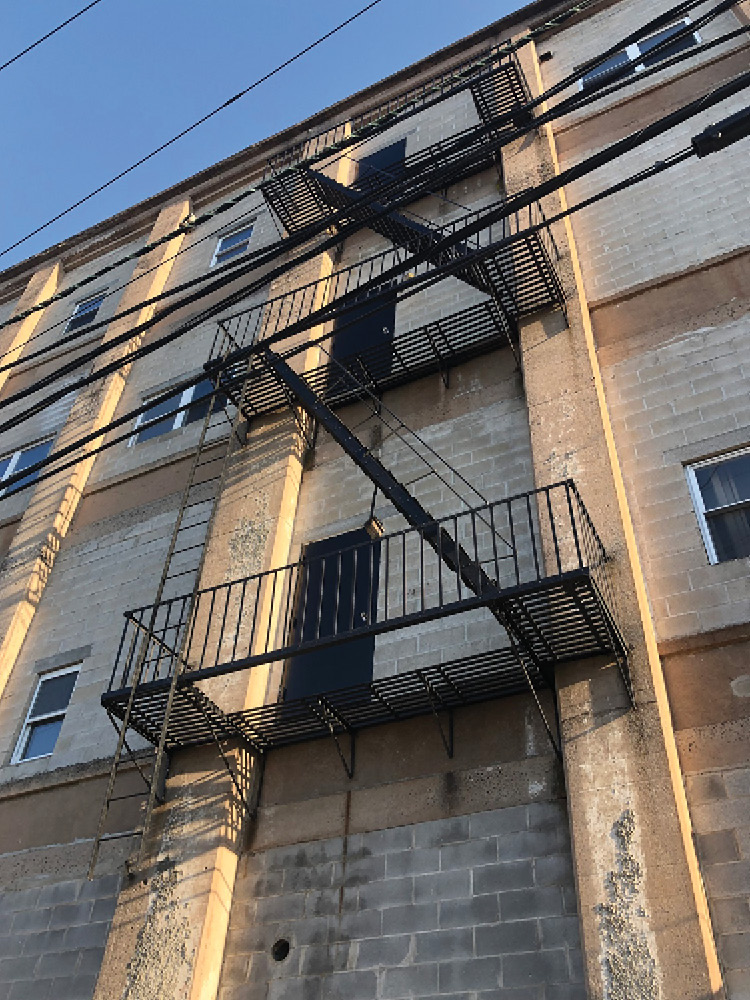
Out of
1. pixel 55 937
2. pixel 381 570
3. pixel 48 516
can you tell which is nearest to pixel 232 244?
pixel 48 516

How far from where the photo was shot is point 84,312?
22984mm

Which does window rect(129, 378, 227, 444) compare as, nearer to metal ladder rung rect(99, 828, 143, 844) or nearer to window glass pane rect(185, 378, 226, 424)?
window glass pane rect(185, 378, 226, 424)

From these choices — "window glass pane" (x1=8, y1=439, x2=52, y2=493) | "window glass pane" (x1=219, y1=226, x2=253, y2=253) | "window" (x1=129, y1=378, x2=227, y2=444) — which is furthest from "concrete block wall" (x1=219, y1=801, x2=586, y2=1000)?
"window glass pane" (x1=219, y1=226, x2=253, y2=253)

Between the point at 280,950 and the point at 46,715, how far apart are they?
5.72 metres

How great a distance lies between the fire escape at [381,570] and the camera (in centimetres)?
812

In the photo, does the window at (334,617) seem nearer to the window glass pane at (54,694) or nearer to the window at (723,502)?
the window at (723,502)

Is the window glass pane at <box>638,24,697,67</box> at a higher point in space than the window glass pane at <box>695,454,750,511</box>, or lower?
higher

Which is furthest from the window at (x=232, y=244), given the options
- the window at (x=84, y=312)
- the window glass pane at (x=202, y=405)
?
the window glass pane at (x=202, y=405)

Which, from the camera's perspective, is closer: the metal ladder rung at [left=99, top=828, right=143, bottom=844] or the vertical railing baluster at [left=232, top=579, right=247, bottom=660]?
the metal ladder rung at [left=99, top=828, right=143, bottom=844]

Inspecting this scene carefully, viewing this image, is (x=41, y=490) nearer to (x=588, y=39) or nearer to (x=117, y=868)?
(x=117, y=868)

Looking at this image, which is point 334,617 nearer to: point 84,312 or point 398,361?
point 398,361

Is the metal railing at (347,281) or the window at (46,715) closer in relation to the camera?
the window at (46,715)

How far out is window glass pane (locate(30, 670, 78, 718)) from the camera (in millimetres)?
12688

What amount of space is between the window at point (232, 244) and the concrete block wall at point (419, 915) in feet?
49.9
